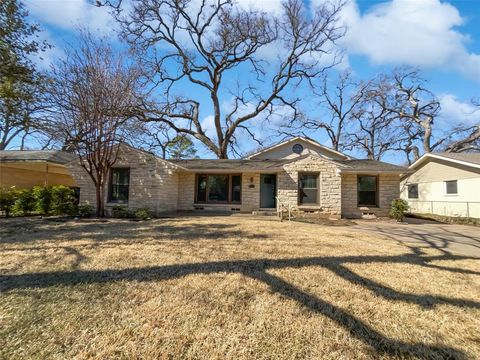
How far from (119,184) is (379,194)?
13.3 meters

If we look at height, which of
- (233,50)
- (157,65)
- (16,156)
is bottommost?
(16,156)

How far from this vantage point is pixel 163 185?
41.9ft

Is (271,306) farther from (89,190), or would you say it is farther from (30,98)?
(89,190)

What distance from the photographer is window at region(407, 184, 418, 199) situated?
62.3 ft

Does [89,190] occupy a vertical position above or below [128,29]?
below

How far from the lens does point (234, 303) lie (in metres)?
3.12

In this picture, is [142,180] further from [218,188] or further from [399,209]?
[399,209]

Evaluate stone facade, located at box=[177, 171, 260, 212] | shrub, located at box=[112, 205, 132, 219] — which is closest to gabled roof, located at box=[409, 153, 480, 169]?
stone facade, located at box=[177, 171, 260, 212]

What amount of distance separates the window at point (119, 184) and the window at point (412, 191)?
1942 cm

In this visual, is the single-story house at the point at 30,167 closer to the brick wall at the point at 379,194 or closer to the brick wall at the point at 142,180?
the brick wall at the point at 142,180

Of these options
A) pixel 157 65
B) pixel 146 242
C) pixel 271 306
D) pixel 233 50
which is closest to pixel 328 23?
pixel 233 50

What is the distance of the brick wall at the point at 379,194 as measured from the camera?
13.2m

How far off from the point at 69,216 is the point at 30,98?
4917 mm

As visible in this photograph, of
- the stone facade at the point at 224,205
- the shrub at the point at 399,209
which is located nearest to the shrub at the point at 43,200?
Answer: the stone facade at the point at 224,205
